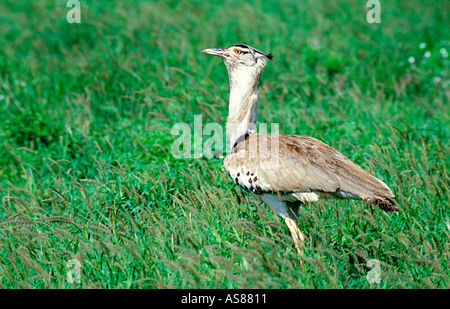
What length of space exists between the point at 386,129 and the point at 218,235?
8.73 ft

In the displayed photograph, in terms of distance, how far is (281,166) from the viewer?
439 cm

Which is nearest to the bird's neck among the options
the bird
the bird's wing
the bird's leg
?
the bird

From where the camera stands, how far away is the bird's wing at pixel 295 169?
4.17 meters

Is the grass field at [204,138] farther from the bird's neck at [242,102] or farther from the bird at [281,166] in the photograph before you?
the bird's neck at [242,102]

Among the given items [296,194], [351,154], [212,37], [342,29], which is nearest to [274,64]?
[212,37]

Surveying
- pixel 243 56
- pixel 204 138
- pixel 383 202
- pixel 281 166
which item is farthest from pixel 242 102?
pixel 383 202

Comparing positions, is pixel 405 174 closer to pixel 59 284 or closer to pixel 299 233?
pixel 299 233

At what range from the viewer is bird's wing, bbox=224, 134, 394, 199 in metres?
4.17

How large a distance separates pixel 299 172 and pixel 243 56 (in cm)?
115

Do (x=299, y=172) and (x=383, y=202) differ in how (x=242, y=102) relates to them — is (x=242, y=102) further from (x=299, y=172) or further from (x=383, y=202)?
(x=383, y=202)

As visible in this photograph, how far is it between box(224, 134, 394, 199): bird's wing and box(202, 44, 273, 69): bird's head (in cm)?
62

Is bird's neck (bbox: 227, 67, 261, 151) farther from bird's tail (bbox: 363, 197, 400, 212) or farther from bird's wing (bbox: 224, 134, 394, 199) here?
bird's tail (bbox: 363, 197, 400, 212)

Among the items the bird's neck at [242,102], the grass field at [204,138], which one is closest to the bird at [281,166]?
A: the bird's neck at [242,102]

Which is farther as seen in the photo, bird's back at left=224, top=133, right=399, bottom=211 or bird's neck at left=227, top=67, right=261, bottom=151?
bird's neck at left=227, top=67, right=261, bottom=151
